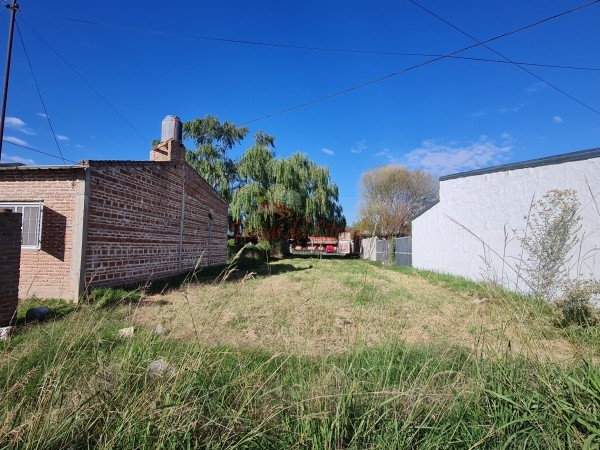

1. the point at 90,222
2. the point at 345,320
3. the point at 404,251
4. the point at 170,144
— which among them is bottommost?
the point at 345,320

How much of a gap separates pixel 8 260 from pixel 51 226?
9.11ft

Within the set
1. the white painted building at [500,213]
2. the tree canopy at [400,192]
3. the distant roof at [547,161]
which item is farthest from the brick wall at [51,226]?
the tree canopy at [400,192]

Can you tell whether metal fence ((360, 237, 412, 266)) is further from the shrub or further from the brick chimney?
the brick chimney

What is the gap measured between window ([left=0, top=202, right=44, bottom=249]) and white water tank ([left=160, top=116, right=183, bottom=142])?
5600mm

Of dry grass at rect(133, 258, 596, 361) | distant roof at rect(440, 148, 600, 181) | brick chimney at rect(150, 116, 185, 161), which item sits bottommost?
dry grass at rect(133, 258, 596, 361)

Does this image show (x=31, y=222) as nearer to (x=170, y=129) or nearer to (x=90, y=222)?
(x=90, y=222)

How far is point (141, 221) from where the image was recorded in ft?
32.0

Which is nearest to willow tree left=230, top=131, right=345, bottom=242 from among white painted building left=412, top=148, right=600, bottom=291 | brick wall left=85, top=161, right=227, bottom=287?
brick wall left=85, top=161, right=227, bottom=287

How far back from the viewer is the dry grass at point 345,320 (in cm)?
241

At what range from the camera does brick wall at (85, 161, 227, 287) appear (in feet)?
26.1

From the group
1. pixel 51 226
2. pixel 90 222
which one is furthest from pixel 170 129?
pixel 51 226

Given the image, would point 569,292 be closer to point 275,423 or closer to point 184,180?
point 275,423

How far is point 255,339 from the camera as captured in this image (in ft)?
15.1

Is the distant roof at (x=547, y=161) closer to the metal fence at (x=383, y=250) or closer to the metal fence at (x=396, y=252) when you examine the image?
the metal fence at (x=396, y=252)
